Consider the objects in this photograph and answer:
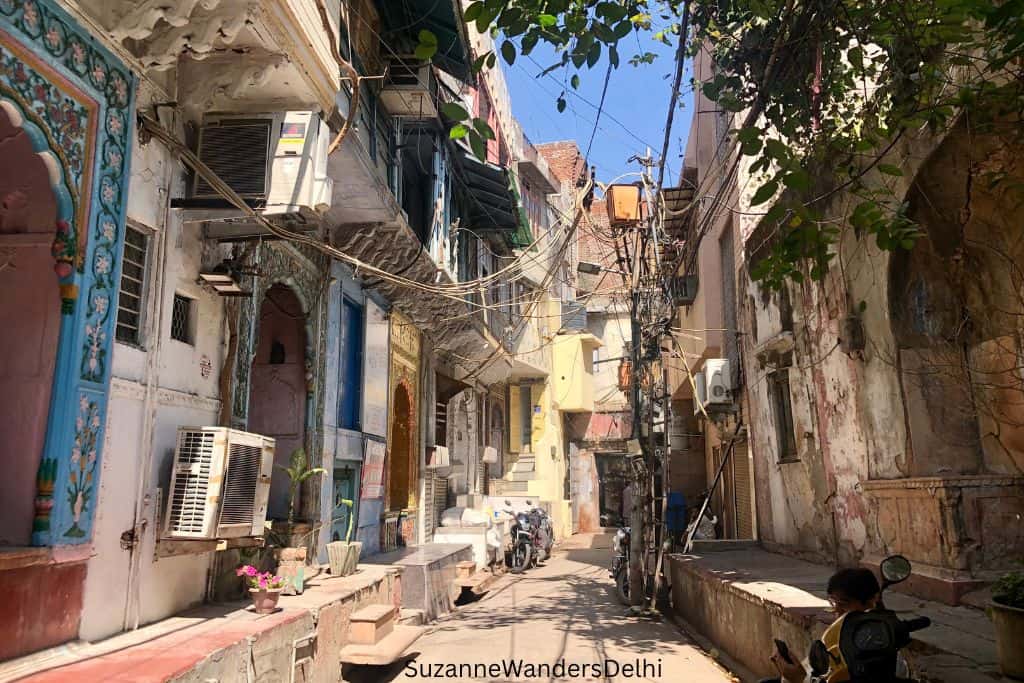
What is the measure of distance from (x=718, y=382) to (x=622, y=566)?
15.0 ft

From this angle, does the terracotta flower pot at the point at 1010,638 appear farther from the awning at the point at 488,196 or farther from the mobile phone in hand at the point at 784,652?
the awning at the point at 488,196

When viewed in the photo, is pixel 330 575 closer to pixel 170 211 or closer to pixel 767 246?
pixel 170 211

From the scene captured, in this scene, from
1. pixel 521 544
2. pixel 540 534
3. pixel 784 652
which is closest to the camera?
pixel 784 652

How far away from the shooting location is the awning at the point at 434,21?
1001 cm

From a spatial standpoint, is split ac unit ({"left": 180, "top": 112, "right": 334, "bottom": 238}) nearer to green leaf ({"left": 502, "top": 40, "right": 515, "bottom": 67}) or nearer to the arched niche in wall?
green leaf ({"left": 502, "top": 40, "right": 515, "bottom": 67})

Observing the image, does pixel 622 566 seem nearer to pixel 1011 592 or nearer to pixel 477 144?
pixel 1011 592

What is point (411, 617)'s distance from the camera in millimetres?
10250

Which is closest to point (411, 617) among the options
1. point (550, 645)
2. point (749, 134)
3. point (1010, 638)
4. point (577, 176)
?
point (550, 645)

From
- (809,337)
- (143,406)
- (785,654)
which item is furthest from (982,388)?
(143,406)

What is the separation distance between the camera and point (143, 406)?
586 cm

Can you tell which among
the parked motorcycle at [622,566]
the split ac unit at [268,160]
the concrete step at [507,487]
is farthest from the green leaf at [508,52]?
the concrete step at [507,487]

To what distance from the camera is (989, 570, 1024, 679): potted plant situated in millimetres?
3867

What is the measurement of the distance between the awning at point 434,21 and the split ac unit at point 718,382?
8.09 metres

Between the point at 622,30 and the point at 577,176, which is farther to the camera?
the point at 577,176
